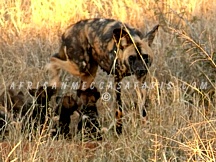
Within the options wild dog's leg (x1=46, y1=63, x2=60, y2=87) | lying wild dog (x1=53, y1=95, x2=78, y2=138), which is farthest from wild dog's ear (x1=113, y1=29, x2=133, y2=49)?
wild dog's leg (x1=46, y1=63, x2=60, y2=87)

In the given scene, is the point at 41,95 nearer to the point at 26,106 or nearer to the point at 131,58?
the point at 26,106

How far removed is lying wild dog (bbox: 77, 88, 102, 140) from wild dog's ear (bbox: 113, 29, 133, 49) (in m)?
0.41

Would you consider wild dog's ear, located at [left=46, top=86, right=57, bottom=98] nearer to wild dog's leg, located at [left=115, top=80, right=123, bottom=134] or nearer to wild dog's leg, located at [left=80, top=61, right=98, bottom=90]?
wild dog's leg, located at [left=80, top=61, right=98, bottom=90]

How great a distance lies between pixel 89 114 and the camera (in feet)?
13.8

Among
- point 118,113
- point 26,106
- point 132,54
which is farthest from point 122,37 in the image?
Answer: point 26,106

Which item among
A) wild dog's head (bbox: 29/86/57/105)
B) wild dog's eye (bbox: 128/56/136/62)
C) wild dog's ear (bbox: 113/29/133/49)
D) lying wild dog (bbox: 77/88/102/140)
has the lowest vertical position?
lying wild dog (bbox: 77/88/102/140)

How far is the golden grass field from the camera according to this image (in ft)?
10.7

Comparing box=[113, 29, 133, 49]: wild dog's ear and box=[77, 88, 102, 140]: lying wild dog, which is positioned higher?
box=[113, 29, 133, 49]: wild dog's ear

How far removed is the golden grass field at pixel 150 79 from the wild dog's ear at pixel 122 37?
1.12 ft

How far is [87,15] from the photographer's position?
6.37 m

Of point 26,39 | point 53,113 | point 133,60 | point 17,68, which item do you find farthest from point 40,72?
point 53,113

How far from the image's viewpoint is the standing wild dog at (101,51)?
14.7 ft

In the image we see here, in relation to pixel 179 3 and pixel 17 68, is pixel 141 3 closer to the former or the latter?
pixel 179 3

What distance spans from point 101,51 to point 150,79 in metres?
0.63
